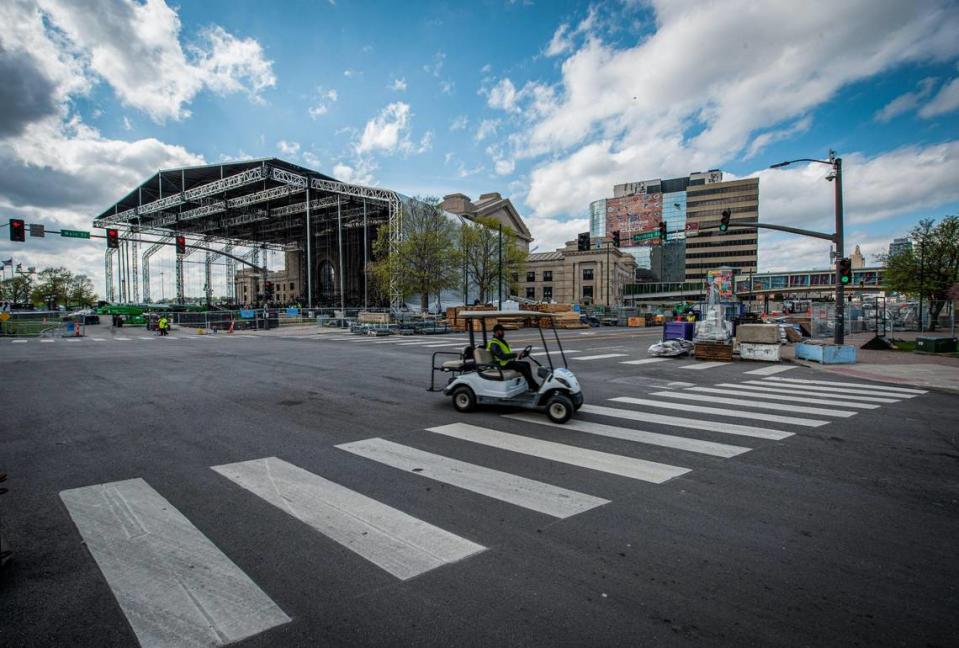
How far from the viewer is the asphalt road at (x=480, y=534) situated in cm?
254

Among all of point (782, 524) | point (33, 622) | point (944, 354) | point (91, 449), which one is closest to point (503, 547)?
point (782, 524)

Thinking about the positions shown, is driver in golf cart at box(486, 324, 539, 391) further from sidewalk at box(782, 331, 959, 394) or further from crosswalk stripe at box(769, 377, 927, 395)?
sidewalk at box(782, 331, 959, 394)

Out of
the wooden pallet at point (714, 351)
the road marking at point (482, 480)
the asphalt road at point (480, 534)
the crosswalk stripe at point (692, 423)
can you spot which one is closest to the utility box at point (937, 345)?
the wooden pallet at point (714, 351)

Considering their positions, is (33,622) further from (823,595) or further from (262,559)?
(823,595)

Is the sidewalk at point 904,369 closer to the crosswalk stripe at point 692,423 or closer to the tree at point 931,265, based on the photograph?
the crosswalk stripe at point 692,423

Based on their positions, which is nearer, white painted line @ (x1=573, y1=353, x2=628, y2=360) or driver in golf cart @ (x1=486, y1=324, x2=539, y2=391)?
driver in golf cart @ (x1=486, y1=324, x2=539, y2=391)

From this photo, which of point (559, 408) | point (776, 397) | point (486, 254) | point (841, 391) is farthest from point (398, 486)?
point (486, 254)

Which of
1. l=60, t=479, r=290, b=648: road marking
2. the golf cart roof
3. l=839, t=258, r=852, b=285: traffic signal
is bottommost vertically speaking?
l=60, t=479, r=290, b=648: road marking

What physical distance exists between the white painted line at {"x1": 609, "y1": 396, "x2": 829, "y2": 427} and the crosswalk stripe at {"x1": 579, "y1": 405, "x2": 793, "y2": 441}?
27.4 inches

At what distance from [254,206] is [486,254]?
110 ft

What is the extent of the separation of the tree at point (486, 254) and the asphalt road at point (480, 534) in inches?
1613

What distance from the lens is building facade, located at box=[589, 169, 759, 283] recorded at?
114562mm

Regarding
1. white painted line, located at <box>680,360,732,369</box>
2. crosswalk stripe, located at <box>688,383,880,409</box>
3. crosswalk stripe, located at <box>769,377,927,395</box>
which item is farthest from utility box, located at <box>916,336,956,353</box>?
crosswalk stripe, located at <box>688,383,880,409</box>

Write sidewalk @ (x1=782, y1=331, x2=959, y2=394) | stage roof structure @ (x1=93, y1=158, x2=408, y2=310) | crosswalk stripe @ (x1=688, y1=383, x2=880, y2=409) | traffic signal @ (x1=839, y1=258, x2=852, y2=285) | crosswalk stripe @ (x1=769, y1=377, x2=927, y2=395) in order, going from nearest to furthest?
1. crosswalk stripe @ (x1=688, y1=383, x2=880, y2=409)
2. crosswalk stripe @ (x1=769, y1=377, x2=927, y2=395)
3. sidewalk @ (x1=782, y1=331, x2=959, y2=394)
4. traffic signal @ (x1=839, y1=258, x2=852, y2=285)
5. stage roof structure @ (x1=93, y1=158, x2=408, y2=310)
